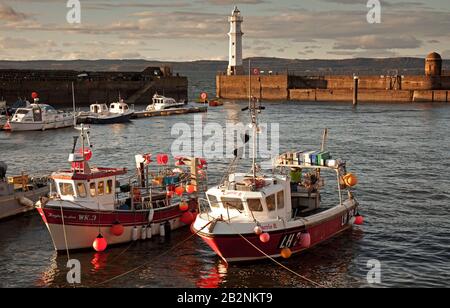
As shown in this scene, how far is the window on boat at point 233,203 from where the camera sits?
2225cm

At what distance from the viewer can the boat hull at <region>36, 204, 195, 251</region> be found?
905 inches

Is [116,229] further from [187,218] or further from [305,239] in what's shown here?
[305,239]

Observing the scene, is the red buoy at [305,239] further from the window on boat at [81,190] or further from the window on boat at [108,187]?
the window on boat at [81,190]

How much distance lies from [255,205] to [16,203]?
12472mm

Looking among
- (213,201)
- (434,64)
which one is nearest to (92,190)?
(213,201)

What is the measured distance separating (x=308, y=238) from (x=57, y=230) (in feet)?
29.7

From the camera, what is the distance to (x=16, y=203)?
2900 centimetres

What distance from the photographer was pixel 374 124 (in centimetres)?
6950

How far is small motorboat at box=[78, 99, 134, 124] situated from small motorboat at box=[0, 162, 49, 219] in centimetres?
4214

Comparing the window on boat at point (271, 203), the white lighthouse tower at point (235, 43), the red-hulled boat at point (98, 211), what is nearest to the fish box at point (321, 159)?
the window on boat at point (271, 203)
